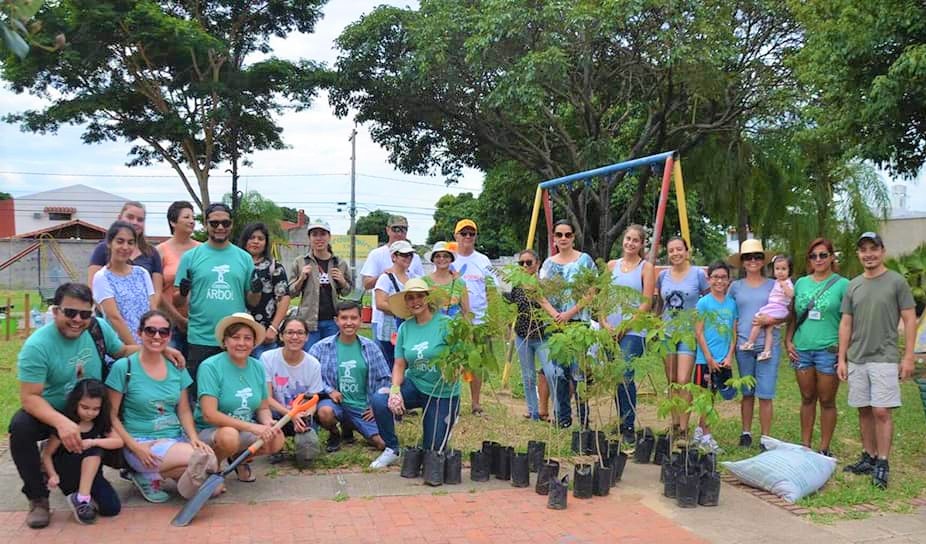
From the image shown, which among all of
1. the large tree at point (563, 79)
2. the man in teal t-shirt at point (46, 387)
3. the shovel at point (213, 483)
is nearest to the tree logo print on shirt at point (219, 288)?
the shovel at point (213, 483)

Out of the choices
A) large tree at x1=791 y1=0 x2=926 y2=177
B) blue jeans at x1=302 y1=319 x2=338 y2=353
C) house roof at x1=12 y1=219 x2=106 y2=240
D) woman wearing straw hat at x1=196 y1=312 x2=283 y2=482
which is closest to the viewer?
woman wearing straw hat at x1=196 y1=312 x2=283 y2=482

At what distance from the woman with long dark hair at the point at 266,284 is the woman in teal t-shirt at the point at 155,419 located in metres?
0.97

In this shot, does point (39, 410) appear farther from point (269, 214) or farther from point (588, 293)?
point (269, 214)

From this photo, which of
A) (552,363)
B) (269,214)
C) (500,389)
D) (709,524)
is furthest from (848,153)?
(269,214)

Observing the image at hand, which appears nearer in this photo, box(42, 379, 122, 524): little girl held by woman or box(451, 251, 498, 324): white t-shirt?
box(42, 379, 122, 524): little girl held by woman

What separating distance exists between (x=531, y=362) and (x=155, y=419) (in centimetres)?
346

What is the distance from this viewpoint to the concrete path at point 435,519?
14.1 ft

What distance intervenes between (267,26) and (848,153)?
47.8 ft

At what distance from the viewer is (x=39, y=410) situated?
424 centimetres

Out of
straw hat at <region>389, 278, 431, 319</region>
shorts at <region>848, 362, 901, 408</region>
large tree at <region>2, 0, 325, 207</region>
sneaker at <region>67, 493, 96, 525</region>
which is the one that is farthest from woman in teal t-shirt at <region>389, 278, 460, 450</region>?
large tree at <region>2, 0, 325, 207</region>

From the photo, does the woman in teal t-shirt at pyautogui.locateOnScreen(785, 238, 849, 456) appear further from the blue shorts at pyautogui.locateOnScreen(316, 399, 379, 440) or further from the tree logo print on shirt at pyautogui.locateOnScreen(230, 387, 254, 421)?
the tree logo print on shirt at pyautogui.locateOnScreen(230, 387, 254, 421)

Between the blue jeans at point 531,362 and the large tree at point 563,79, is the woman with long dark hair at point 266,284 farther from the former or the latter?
the large tree at point 563,79

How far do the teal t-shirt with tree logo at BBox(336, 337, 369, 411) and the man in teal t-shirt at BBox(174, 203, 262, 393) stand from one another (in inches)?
36.5

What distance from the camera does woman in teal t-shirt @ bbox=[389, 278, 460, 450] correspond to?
5.55 meters
